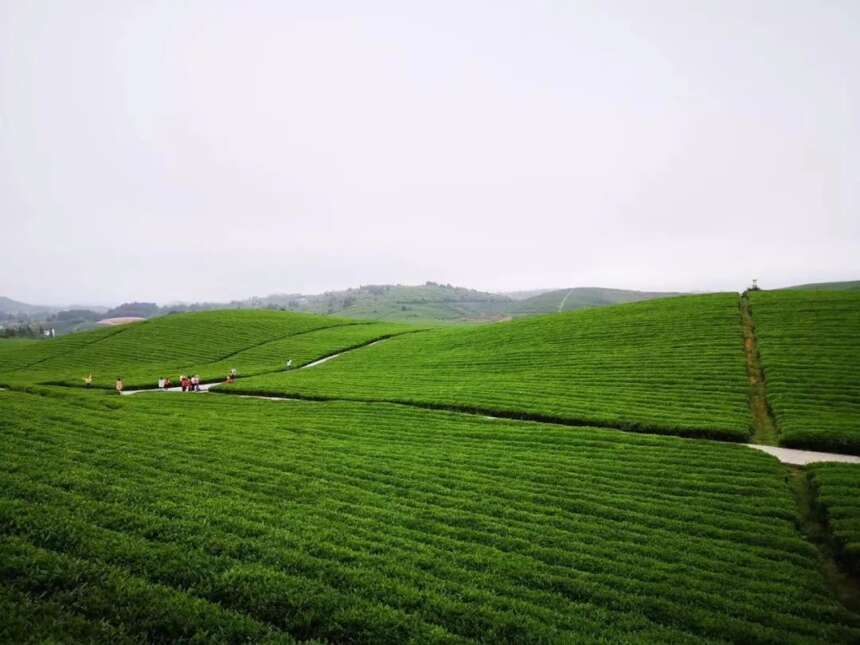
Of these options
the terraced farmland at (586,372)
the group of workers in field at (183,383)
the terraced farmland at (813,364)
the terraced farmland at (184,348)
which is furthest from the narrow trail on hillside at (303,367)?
the terraced farmland at (813,364)

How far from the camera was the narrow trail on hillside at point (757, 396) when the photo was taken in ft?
75.6

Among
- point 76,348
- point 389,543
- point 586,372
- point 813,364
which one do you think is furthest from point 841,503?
point 76,348

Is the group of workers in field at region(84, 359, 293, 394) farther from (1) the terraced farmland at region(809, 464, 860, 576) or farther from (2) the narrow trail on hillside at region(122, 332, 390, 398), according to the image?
(1) the terraced farmland at region(809, 464, 860, 576)

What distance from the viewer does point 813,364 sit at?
30.5 m

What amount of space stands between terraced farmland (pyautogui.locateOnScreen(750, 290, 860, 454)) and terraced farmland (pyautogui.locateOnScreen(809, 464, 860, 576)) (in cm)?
463

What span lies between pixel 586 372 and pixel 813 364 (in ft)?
49.0

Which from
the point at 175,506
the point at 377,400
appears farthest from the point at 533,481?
the point at 377,400

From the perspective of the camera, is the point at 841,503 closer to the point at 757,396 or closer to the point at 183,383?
the point at 757,396

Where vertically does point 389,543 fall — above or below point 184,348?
below

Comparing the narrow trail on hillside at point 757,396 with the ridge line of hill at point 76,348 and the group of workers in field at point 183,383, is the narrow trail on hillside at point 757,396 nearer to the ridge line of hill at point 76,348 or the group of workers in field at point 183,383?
the group of workers in field at point 183,383

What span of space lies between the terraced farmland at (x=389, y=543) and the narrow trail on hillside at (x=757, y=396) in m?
4.80

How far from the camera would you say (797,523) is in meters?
14.3

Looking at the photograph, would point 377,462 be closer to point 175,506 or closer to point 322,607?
point 175,506

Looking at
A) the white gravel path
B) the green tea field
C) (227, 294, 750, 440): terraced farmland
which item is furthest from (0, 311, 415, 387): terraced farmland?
the white gravel path
